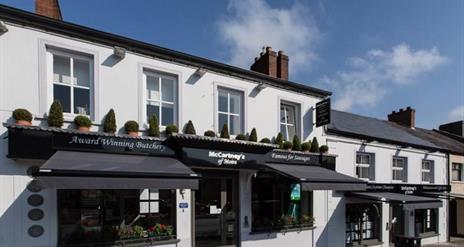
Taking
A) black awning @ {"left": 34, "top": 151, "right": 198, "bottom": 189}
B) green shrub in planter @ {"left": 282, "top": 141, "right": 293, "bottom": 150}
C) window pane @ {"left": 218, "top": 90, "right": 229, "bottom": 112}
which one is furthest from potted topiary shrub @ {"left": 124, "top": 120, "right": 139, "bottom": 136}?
green shrub in planter @ {"left": 282, "top": 141, "right": 293, "bottom": 150}

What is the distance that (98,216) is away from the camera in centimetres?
877

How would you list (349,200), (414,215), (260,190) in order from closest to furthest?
(260,190) < (349,200) < (414,215)

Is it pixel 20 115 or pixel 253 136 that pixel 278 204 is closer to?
pixel 253 136

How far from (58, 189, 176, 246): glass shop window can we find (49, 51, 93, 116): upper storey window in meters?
2.04

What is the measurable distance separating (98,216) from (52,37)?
14.3 feet

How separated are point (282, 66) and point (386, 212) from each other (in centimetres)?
814

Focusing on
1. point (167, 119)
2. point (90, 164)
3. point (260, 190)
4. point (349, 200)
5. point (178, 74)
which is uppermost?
point (178, 74)

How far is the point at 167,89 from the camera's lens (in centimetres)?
1016

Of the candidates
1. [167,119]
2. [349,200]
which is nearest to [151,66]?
[167,119]

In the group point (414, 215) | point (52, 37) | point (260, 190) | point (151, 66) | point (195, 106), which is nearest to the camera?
point (52, 37)

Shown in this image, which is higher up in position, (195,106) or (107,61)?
(107,61)

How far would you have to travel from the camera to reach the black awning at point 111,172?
6.82m

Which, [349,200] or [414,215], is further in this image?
[414,215]

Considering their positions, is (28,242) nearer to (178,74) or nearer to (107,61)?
(107,61)
